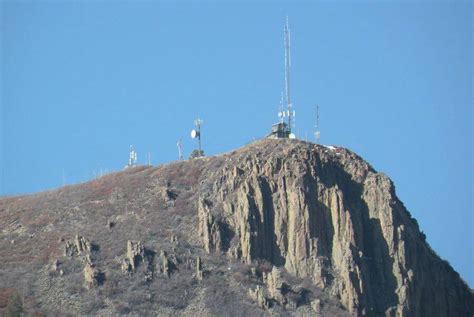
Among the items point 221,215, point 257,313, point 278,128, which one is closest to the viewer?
point 257,313

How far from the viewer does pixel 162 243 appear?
167 meters

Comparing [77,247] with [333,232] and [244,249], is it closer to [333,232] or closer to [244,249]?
[244,249]

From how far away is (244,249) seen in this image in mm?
164250

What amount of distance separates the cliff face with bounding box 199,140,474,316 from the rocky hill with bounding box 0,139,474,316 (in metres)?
0.13

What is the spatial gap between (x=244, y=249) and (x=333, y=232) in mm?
8177

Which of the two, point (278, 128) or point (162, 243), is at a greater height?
point (278, 128)

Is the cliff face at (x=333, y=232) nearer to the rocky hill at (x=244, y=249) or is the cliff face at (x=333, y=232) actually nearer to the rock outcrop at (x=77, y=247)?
the rocky hill at (x=244, y=249)

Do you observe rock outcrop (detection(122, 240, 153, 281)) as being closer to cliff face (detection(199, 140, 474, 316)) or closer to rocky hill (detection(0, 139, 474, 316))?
rocky hill (detection(0, 139, 474, 316))

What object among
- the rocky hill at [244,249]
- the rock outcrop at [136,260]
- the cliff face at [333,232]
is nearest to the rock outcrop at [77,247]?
the rocky hill at [244,249]

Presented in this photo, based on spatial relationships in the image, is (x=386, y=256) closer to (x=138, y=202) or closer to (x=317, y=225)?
(x=317, y=225)

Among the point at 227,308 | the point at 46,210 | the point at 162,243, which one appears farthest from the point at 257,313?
the point at 46,210

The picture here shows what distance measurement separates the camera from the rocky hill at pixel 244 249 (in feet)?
522

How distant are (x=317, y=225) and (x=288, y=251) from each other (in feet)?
11.9

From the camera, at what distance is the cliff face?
161 m
